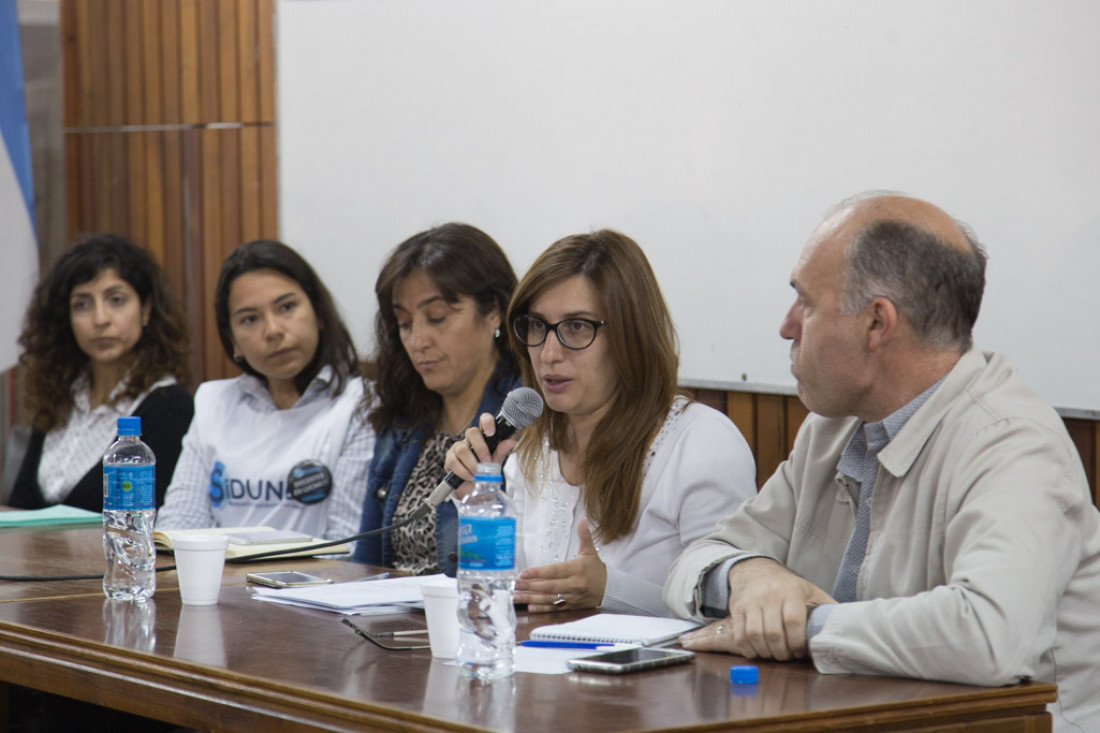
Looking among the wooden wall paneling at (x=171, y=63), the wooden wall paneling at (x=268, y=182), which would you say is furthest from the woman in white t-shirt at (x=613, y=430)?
A: the wooden wall paneling at (x=171, y=63)

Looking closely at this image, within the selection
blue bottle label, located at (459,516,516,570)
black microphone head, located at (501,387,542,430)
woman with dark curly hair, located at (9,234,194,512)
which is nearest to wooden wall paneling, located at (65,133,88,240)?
woman with dark curly hair, located at (9,234,194,512)

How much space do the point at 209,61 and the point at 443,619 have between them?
3.87m

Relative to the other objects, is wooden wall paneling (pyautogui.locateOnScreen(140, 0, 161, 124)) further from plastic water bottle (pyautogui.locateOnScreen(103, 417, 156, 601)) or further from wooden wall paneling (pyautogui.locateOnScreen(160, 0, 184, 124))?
plastic water bottle (pyautogui.locateOnScreen(103, 417, 156, 601))

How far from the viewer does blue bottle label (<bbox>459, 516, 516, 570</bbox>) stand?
1.64 m

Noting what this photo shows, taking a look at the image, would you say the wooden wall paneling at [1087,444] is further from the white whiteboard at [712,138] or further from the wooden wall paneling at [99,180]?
the wooden wall paneling at [99,180]

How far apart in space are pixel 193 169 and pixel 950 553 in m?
4.11

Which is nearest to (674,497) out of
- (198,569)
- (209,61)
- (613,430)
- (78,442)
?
(613,430)

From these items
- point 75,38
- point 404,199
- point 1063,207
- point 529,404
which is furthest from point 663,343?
point 75,38

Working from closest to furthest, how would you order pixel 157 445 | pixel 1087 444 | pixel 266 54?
1. pixel 1087 444
2. pixel 157 445
3. pixel 266 54

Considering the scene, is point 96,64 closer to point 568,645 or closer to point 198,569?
point 198,569

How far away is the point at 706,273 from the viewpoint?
11.5 ft

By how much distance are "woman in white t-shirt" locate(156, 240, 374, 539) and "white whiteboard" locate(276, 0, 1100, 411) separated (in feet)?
2.15

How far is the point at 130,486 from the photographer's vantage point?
92.2 inches

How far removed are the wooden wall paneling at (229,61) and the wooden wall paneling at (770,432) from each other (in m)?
2.64
